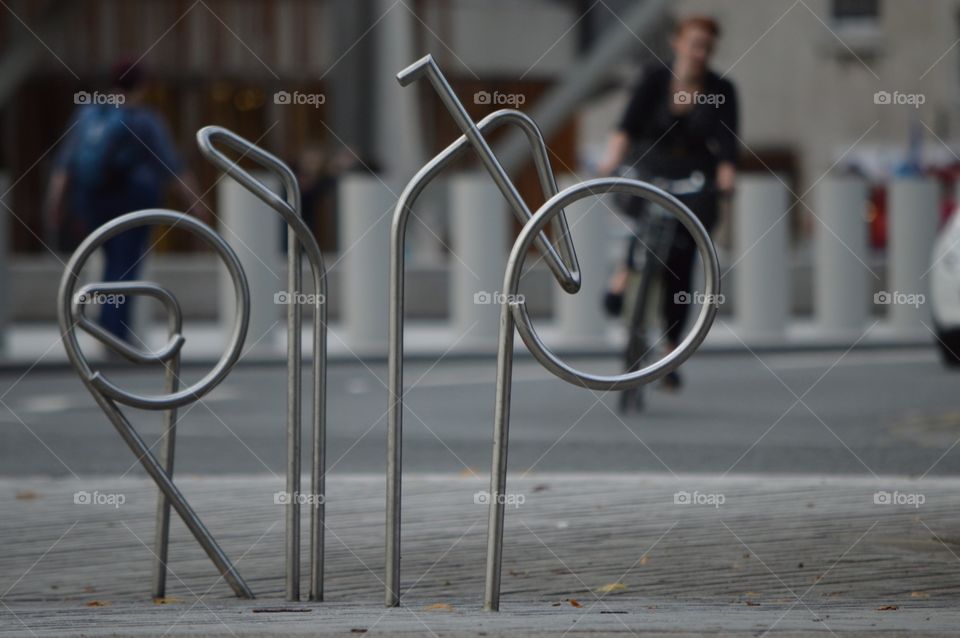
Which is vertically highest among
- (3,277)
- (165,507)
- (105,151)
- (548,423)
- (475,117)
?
(475,117)

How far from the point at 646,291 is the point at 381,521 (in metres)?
3.36

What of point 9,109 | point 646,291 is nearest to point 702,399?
point 646,291

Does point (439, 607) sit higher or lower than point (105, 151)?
lower

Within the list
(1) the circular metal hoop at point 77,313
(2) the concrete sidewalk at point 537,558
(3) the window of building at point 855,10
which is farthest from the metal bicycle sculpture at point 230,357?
(3) the window of building at point 855,10

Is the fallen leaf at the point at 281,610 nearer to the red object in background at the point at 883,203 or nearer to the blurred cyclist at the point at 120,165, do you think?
the blurred cyclist at the point at 120,165

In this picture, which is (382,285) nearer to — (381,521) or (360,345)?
(360,345)

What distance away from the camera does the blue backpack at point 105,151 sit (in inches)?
444

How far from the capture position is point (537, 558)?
4.99 metres

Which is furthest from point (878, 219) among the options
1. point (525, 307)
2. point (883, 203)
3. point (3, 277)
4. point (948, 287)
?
point (525, 307)

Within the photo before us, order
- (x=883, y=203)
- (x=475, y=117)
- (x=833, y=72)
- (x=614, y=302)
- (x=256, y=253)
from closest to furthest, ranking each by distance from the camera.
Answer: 1. (x=614, y=302)
2. (x=256, y=253)
3. (x=475, y=117)
4. (x=883, y=203)
5. (x=833, y=72)

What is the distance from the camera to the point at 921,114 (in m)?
39.1

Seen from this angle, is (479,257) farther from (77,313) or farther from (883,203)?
(883,203)

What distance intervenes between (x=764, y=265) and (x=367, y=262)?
3.13m

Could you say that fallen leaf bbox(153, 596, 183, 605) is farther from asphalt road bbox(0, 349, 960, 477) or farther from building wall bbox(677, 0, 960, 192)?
building wall bbox(677, 0, 960, 192)
